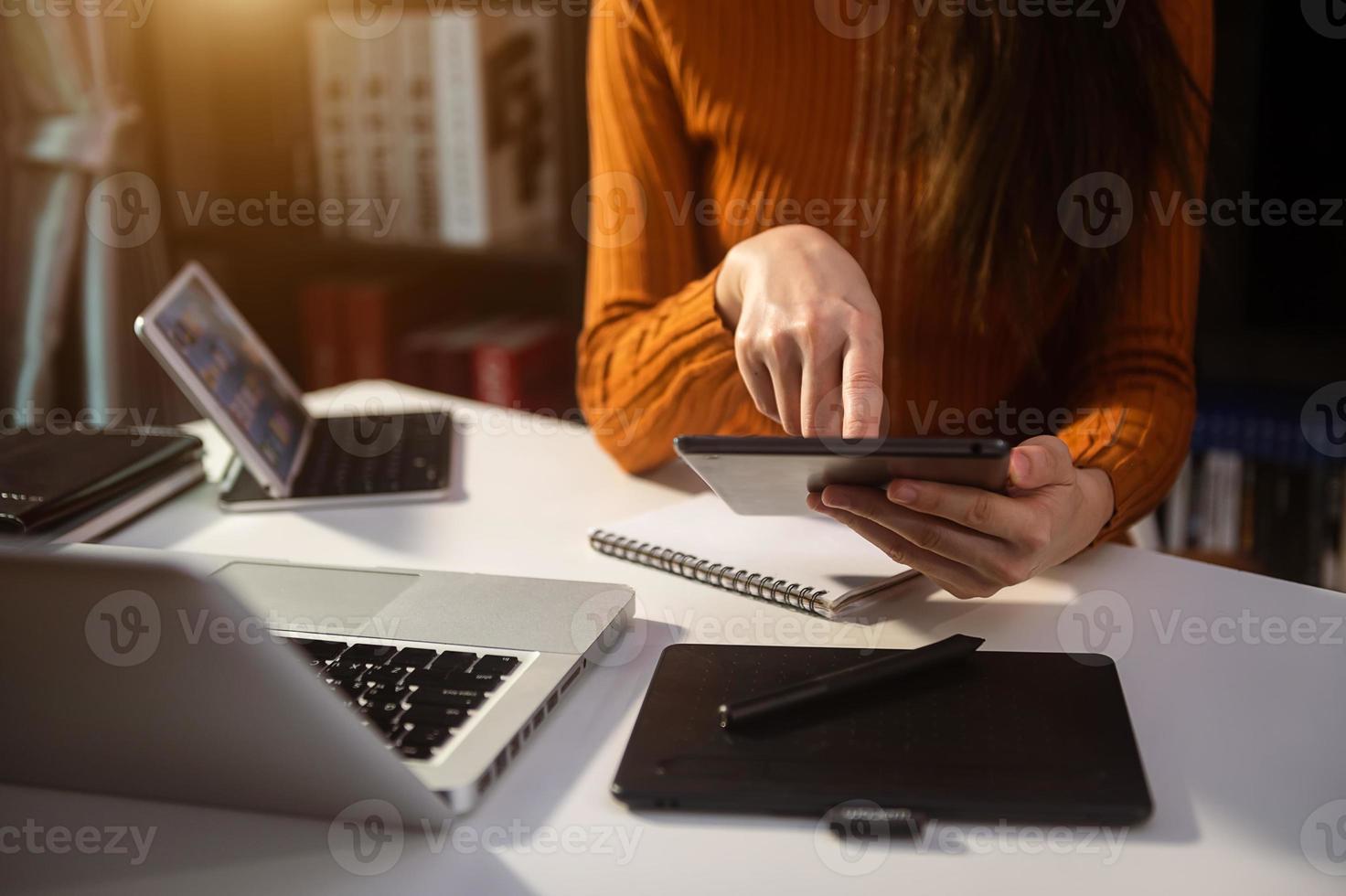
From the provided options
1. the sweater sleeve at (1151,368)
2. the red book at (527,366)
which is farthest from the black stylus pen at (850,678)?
the red book at (527,366)

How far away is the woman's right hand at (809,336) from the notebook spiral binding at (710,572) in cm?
9

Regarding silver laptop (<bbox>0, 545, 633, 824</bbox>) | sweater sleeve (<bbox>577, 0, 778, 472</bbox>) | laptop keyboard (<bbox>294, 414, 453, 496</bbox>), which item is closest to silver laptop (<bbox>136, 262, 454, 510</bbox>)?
laptop keyboard (<bbox>294, 414, 453, 496</bbox>)

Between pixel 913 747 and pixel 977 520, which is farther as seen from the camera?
pixel 977 520

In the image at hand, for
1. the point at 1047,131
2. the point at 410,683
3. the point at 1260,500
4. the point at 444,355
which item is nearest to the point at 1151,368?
the point at 1047,131

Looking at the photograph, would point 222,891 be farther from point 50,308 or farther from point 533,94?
point 50,308

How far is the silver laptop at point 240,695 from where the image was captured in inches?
15.9

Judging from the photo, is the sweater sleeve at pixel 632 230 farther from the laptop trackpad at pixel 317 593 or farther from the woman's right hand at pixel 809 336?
the laptop trackpad at pixel 317 593

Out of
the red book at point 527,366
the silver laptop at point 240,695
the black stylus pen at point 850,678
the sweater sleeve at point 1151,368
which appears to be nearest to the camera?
the silver laptop at point 240,695

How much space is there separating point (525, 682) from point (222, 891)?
0.54 feet

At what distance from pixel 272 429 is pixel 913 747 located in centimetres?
64

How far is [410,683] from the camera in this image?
0.54 metres

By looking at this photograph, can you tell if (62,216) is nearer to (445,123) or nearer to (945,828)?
(445,123)

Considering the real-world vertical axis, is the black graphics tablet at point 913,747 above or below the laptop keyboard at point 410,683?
below

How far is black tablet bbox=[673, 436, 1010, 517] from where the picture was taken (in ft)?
1.73
